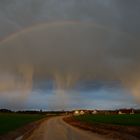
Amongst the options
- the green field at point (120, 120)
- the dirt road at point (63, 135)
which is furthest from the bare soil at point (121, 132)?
the green field at point (120, 120)

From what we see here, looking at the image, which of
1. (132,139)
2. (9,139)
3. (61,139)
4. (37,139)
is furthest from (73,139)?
(9,139)

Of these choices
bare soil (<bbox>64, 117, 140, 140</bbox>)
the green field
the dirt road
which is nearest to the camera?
bare soil (<bbox>64, 117, 140, 140</bbox>)

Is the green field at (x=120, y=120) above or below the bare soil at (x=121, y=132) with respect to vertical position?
above

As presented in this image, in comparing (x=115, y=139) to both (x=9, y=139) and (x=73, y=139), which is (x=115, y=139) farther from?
(x=9, y=139)

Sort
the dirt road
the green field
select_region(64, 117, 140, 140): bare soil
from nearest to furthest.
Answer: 1. select_region(64, 117, 140, 140): bare soil
2. the dirt road
3. the green field

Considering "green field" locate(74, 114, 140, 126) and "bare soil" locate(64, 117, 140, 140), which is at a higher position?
"green field" locate(74, 114, 140, 126)

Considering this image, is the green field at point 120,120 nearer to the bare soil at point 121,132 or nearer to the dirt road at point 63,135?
the bare soil at point 121,132

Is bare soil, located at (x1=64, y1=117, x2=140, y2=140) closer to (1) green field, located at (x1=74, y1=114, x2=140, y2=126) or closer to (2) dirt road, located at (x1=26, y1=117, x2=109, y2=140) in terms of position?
(2) dirt road, located at (x1=26, y1=117, x2=109, y2=140)

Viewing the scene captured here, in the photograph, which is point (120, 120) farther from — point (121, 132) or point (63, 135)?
point (63, 135)

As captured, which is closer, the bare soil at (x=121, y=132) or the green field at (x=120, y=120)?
the bare soil at (x=121, y=132)

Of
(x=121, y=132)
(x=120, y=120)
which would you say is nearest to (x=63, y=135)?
(x=121, y=132)

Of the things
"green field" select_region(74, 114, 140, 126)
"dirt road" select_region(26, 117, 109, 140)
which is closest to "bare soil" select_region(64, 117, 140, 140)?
"dirt road" select_region(26, 117, 109, 140)

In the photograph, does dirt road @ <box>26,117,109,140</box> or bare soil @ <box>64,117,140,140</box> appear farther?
dirt road @ <box>26,117,109,140</box>

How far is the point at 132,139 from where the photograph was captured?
122 ft
